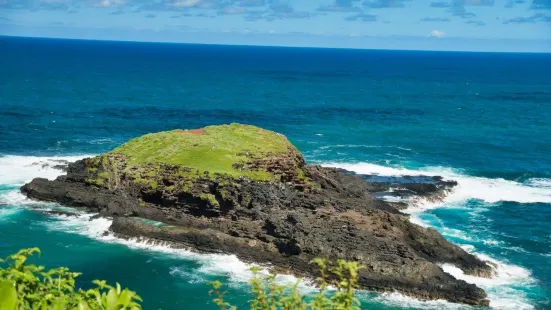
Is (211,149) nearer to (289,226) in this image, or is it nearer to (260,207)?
(260,207)

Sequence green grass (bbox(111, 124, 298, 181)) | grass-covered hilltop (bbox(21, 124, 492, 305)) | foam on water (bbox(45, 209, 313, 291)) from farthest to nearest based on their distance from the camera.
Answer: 1. green grass (bbox(111, 124, 298, 181))
2. foam on water (bbox(45, 209, 313, 291))
3. grass-covered hilltop (bbox(21, 124, 492, 305))

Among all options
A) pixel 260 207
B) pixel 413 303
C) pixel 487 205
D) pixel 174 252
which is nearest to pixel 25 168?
pixel 174 252

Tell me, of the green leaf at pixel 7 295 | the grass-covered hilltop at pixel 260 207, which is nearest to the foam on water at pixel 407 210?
the grass-covered hilltop at pixel 260 207

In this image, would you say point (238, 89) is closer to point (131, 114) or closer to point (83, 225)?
point (131, 114)

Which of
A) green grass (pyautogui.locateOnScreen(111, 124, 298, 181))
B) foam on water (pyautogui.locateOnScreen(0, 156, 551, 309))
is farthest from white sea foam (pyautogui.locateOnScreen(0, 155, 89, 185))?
green grass (pyautogui.locateOnScreen(111, 124, 298, 181))

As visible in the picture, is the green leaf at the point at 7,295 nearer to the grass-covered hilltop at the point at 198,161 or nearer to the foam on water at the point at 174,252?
the foam on water at the point at 174,252

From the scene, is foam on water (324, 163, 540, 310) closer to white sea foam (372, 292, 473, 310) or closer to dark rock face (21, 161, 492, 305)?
white sea foam (372, 292, 473, 310)

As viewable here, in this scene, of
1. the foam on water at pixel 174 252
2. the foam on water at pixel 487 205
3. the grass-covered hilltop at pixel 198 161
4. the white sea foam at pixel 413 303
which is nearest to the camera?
the white sea foam at pixel 413 303

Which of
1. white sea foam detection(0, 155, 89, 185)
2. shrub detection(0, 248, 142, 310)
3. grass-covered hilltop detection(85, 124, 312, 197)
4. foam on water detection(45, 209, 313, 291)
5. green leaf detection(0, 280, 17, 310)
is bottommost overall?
foam on water detection(45, 209, 313, 291)
